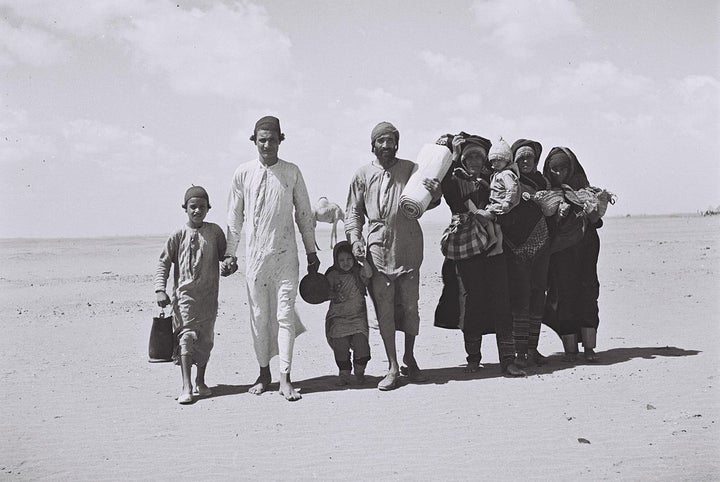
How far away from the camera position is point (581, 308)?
7.04 meters

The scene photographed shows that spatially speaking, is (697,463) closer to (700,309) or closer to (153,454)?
(153,454)

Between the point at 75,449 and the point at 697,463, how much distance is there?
408 cm

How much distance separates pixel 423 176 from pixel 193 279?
2159 mm

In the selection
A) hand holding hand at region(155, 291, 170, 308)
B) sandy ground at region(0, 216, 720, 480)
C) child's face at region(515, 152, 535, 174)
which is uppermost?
child's face at region(515, 152, 535, 174)

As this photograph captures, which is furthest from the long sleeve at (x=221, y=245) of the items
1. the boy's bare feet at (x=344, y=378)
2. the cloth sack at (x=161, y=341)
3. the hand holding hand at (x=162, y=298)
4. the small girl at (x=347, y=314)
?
the boy's bare feet at (x=344, y=378)

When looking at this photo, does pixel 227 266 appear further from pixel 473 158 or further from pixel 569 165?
pixel 569 165

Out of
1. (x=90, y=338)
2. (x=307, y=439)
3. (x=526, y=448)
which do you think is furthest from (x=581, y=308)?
(x=90, y=338)

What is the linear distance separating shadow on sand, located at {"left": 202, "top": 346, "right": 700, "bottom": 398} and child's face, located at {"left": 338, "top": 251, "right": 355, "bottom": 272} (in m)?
1.06

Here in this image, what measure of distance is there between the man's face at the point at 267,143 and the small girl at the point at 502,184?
6.27ft

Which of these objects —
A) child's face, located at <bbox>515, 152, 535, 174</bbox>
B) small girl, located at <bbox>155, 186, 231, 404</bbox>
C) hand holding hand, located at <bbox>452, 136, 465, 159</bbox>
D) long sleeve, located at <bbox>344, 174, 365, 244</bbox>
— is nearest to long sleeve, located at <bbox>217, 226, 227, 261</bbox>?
small girl, located at <bbox>155, 186, 231, 404</bbox>

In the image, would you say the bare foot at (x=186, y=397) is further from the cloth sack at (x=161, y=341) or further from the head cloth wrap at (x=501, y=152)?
the head cloth wrap at (x=501, y=152)

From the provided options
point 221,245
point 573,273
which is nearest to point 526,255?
point 573,273

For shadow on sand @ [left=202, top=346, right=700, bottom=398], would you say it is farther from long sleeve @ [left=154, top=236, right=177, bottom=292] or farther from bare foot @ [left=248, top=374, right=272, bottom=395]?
long sleeve @ [left=154, top=236, right=177, bottom=292]

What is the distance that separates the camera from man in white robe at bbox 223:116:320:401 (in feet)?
20.2
